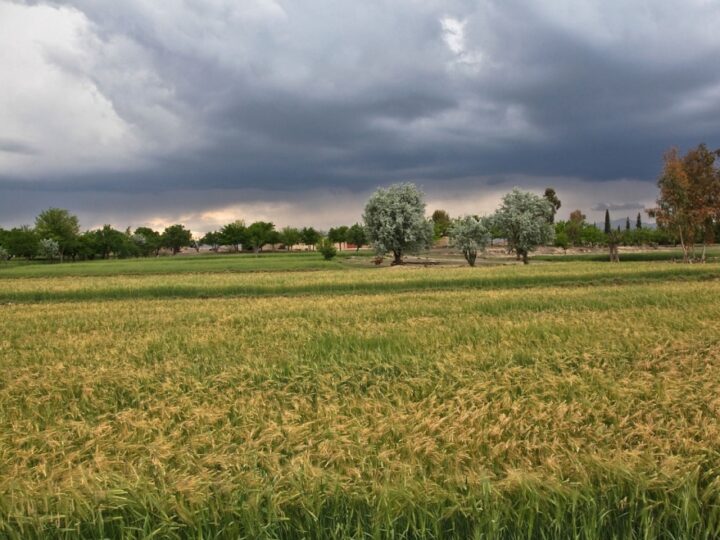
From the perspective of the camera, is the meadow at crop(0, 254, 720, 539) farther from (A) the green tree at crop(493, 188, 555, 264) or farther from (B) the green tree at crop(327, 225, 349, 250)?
(B) the green tree at crop(327, 225, 349, 250)

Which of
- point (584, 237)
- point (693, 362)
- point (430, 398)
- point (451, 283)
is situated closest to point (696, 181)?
point (451, 283)

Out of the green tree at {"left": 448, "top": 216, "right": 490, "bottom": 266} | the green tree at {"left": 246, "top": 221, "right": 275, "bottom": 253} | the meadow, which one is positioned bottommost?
the meadow

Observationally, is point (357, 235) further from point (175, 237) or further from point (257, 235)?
point (175, 237)

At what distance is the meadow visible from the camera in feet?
10.5

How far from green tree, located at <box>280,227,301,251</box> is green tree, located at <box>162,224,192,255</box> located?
42.6 m

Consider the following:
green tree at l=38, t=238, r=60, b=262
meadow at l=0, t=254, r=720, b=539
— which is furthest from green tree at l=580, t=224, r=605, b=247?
meadow at l=0, t=254, r=720, b=539

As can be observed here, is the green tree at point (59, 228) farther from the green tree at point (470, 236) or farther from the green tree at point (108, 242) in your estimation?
the green tree at point (470, 236)

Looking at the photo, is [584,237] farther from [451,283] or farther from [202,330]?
[202,330]

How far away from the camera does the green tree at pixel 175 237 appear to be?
191 m

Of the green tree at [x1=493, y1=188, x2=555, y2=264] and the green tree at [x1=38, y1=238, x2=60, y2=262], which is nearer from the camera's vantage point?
the green tree at [x1=493, y1=188, x2=555, y2=264]

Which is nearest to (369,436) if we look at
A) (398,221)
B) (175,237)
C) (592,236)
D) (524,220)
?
(398,221)

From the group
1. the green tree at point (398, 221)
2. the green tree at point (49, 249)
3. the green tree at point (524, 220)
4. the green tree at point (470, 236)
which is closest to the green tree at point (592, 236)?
the green tree at point (524, 220)

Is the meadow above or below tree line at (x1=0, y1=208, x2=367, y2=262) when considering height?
below

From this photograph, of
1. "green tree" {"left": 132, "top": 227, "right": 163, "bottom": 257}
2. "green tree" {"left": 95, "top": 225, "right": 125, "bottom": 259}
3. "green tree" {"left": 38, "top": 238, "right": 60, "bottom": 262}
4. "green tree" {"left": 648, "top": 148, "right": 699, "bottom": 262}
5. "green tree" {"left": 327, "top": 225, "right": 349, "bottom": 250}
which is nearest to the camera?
"green tree" {"left": 648, "top": 148, "right": 699, "bottom": 262}
